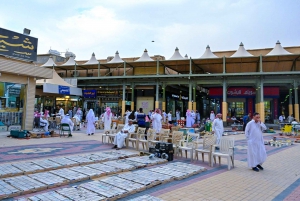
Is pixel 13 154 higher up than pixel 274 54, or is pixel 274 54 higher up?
pixel 274 54

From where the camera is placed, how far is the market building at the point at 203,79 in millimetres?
26828

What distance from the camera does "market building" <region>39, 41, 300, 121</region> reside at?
2683 centimetres

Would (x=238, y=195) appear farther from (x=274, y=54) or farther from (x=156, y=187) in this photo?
(x=274, y=54)

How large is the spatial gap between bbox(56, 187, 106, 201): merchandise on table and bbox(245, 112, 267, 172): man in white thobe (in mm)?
4634

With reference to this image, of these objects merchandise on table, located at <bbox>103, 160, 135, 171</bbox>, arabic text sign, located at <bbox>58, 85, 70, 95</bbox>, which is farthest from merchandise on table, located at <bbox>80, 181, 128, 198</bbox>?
arabic text sign, located at <bbox>58, 85, 70, 95</bbox>

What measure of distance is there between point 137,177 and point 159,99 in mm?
26404

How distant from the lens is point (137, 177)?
577cm

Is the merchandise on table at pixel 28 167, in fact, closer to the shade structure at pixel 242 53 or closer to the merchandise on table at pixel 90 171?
the merchandise on table at pixel 90 171

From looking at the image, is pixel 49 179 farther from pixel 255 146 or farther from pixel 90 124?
pixel 90 124

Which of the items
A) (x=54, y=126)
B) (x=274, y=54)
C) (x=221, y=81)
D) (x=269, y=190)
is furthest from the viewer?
(x=221, y=81)

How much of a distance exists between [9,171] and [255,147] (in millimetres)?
6501

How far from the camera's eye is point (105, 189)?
4.81m

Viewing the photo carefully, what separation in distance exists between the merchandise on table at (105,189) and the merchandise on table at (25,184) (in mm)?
825

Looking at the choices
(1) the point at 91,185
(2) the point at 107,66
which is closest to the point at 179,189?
(1) the point at 91,185
